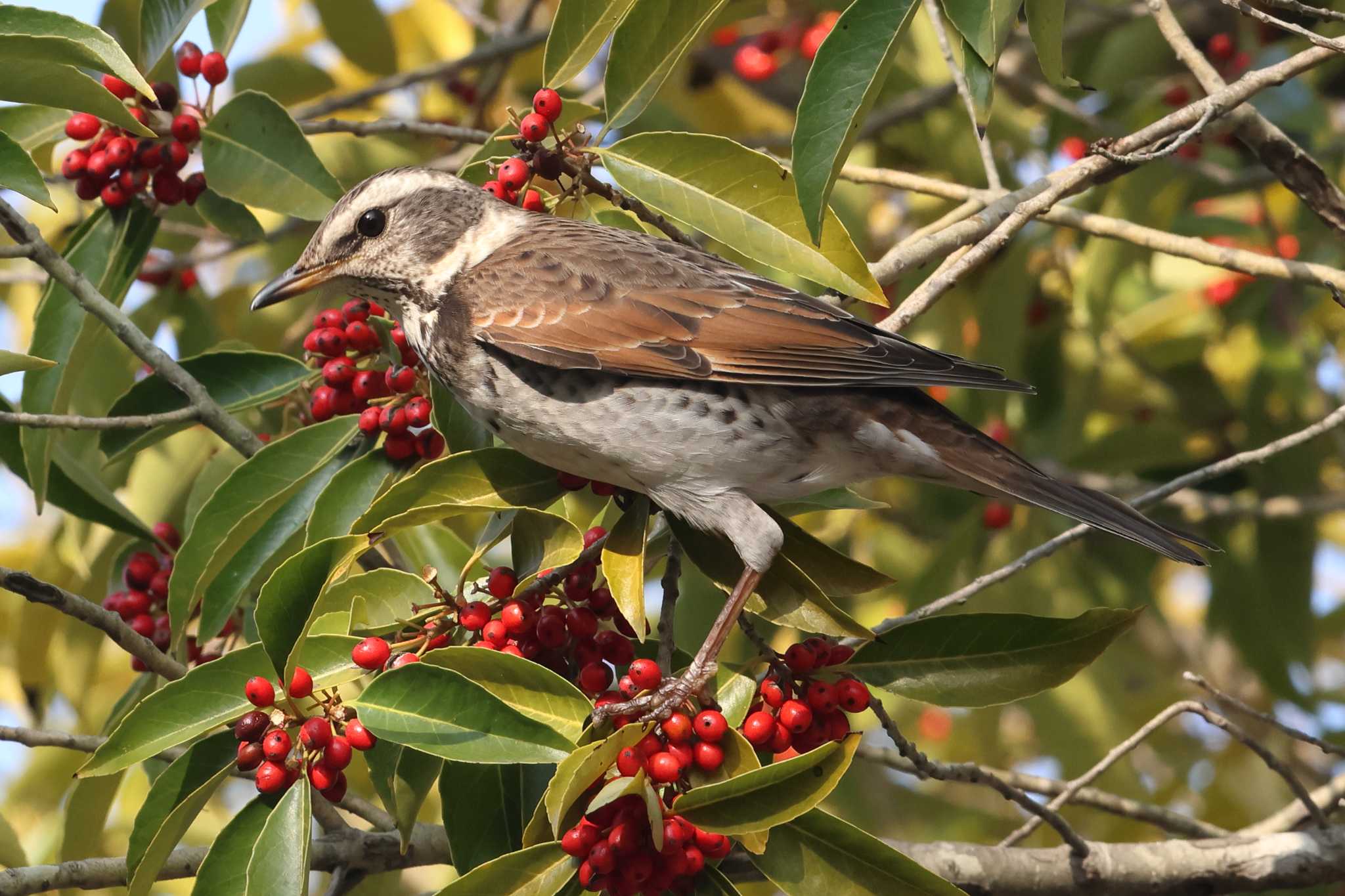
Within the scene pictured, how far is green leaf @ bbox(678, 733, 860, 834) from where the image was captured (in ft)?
9.12

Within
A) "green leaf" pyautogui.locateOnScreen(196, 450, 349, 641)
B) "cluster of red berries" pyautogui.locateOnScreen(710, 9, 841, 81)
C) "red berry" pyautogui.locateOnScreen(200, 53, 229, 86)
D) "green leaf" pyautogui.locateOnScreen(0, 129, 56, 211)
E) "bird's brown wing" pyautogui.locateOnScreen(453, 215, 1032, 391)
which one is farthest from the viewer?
"cluster of red berries" pyautogui.locateOnScreen(710, 9, 841, 81)

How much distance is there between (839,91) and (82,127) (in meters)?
2.43

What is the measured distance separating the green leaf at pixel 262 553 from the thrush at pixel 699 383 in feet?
1.66

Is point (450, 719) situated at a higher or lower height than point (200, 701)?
lower

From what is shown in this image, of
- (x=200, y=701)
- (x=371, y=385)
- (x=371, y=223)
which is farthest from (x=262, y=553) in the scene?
(x=371, y=223)

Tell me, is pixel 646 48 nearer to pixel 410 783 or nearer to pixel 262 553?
pixel 262 553

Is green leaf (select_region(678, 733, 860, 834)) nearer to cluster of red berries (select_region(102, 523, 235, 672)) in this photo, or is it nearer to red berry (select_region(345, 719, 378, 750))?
red berry (select_region(345, 719, 378, 750))

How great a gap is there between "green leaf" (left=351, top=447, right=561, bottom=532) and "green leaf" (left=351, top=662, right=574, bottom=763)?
0.43 metres

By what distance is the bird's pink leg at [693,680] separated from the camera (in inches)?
118

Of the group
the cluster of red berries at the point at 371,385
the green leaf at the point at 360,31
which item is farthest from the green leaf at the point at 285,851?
the green leaf at the point at 360,31

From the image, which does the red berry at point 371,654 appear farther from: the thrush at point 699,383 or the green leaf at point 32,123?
the green leaf at point 32,123

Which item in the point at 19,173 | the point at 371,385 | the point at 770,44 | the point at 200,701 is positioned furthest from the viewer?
the point at 770,44

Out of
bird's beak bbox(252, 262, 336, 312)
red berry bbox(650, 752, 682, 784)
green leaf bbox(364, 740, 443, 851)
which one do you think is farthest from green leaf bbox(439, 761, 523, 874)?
bird's beak bbox(252, 262, 336, 312)

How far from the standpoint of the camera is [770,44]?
23.8 feet
